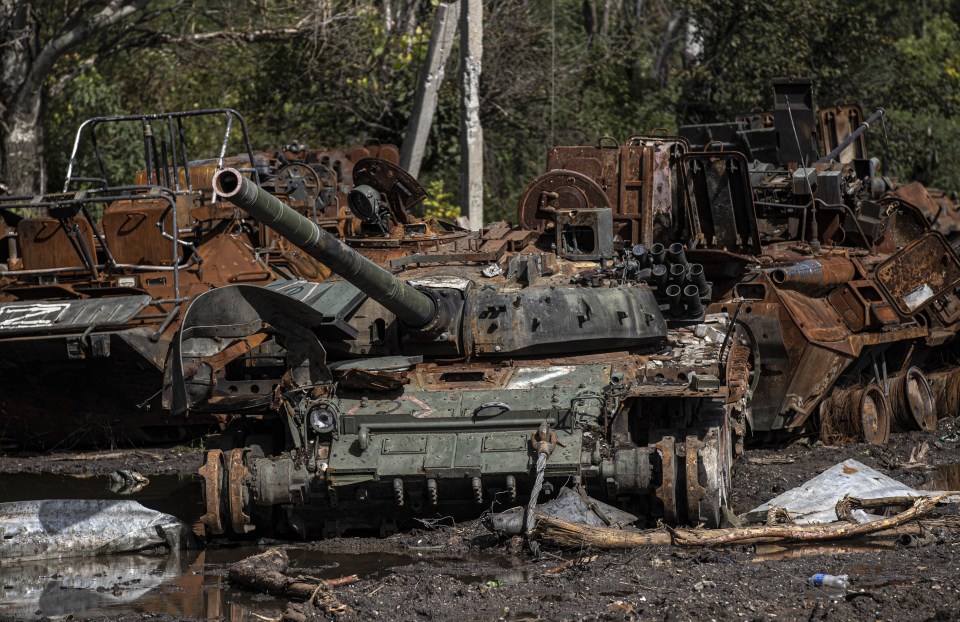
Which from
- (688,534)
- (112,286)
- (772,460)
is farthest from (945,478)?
(112,286)

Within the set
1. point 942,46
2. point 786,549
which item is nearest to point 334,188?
point 786,549

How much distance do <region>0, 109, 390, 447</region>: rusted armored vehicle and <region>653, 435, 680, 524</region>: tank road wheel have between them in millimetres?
5650

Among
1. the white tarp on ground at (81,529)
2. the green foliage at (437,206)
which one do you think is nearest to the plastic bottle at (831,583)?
the white tarp on ground at (81,529)

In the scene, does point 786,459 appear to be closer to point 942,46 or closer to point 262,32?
point 262,32

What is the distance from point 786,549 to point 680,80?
1730 cm

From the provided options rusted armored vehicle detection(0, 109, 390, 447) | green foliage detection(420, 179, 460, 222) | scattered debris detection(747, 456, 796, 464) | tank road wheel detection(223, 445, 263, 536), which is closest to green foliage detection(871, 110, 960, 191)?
green foliage detection(420, 179, 460, 222)

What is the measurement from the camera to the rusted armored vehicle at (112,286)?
Answer: 13.8 metres

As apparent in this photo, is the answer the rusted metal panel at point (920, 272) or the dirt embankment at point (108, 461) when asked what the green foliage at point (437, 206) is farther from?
the rusted metal panel at point (920, 272)

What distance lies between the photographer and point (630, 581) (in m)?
8.40

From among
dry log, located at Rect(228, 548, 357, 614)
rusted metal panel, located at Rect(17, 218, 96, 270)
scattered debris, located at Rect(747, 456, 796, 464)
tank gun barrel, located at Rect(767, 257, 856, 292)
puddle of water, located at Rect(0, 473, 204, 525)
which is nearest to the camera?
dry log, located at Rect(228, 548, 357, 614)

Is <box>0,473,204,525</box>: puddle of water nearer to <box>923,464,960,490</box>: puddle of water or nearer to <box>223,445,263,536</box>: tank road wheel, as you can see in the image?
<box>223,445,263,536</box>: tank road wheel

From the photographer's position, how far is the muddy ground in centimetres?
771

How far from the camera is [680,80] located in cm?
2564

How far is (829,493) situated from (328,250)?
4.04m
